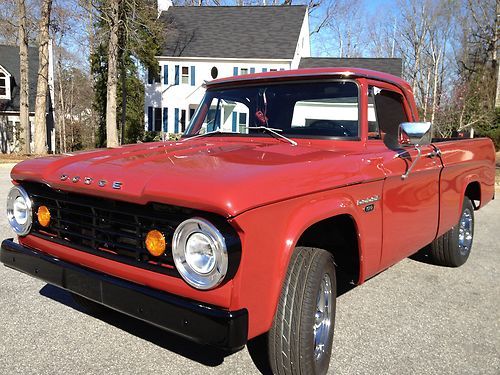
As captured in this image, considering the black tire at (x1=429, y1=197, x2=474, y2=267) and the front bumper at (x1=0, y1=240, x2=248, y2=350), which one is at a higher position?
the front bumper at (x1=0, y1=240, x2=248, y2=350)

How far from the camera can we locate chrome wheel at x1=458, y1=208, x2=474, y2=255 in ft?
16.5

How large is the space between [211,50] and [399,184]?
27365mm

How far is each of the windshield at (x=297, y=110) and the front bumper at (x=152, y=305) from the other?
1693mm

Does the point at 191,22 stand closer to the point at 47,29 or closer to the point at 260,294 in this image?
the point at 47,29

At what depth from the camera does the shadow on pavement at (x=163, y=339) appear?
2912mm

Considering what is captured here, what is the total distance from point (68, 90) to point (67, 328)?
36771 millimetres

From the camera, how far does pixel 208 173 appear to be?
2201 mm

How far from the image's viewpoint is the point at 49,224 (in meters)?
2.83

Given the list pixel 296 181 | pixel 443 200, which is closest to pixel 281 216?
pixel 296 181

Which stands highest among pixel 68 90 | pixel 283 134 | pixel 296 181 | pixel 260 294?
pixel 68 90

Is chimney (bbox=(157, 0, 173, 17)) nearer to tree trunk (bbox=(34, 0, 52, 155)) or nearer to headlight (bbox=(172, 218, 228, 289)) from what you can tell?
tree trunk (bbox=(34, 0, 52, 155))

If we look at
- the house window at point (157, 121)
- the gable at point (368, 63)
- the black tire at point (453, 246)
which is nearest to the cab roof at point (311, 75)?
the black tire at point (453, 246)

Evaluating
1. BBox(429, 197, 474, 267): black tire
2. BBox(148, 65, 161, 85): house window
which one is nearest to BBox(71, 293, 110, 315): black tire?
BBox(429, 197, 474, 267): black tire

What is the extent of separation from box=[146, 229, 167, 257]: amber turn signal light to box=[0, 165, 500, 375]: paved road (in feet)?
2.96
